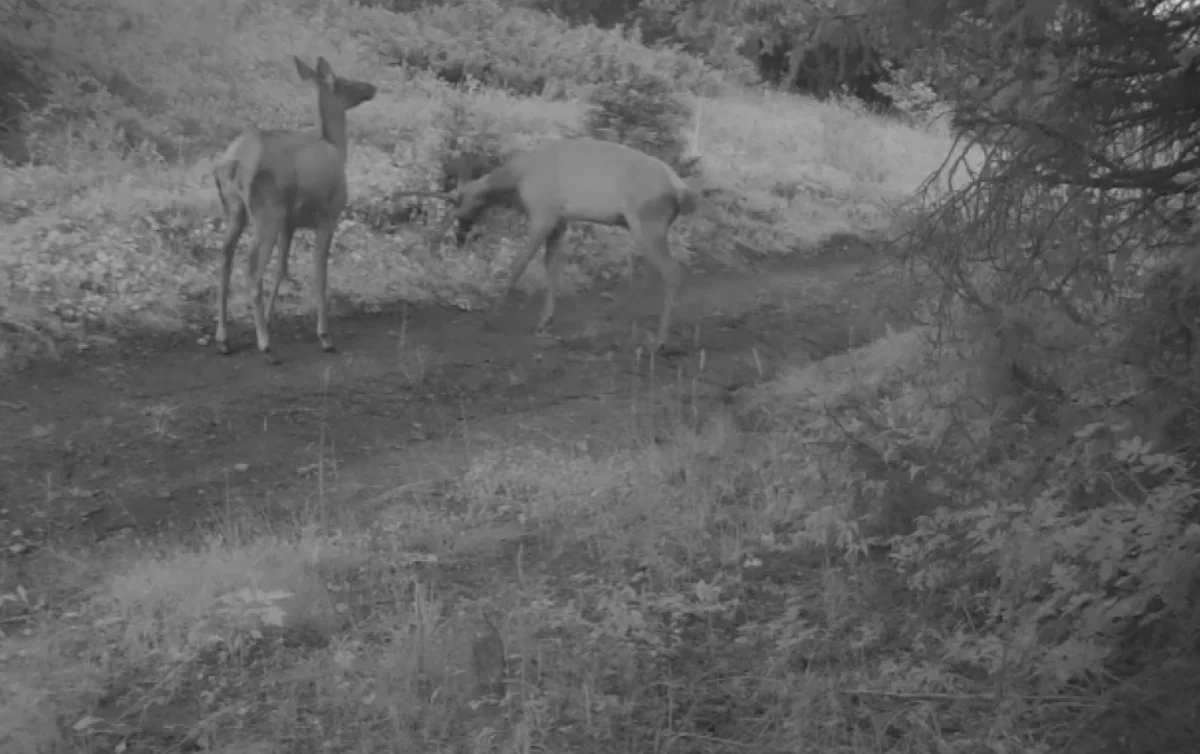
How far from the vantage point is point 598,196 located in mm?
10641

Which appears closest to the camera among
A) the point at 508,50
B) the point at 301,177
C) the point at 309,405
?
the point at 309,405

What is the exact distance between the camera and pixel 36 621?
16.0ft

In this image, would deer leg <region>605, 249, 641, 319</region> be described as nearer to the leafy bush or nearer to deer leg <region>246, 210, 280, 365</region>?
deer leg <region>246, 210, 280, 365</region>

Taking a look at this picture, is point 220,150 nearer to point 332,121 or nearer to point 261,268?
point 332,121

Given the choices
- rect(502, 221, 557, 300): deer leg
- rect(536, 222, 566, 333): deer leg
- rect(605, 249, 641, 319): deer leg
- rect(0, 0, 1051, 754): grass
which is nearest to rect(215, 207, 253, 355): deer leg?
rect(0, 0, 1051, 754): grass

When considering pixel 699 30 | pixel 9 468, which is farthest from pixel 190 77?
pixel 699 30

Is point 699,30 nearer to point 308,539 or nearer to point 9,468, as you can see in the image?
point 308,539

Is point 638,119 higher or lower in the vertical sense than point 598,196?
lower

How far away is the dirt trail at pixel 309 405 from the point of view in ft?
21.3

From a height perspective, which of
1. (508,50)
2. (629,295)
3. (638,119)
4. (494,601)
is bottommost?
(508,50)

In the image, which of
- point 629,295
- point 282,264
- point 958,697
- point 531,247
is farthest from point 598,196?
point 958,697

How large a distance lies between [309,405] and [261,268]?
1271mm

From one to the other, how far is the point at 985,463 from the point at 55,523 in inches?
173

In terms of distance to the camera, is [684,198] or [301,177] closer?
[301,177]
